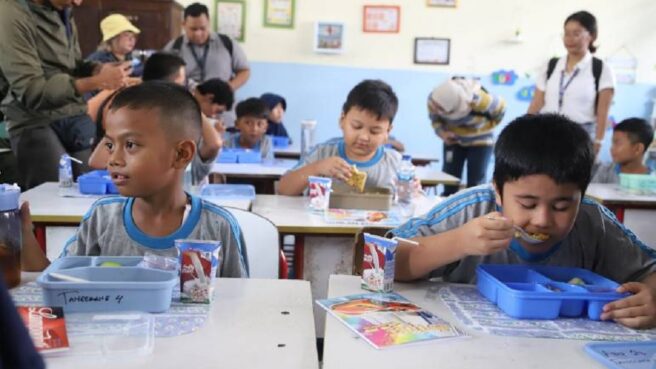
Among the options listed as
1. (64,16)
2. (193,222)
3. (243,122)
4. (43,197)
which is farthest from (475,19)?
(193,222)

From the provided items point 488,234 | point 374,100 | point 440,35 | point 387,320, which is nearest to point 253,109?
point 374,100

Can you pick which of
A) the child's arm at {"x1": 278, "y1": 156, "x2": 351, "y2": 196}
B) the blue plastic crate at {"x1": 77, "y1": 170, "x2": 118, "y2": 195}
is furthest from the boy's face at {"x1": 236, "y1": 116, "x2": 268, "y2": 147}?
the blue plastic crate at {"x1": 77, "y1": 170, "x2": 118, "y2": 195}

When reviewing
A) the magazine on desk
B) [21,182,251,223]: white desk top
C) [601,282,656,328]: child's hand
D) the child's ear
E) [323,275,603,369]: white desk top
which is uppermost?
the child's ear

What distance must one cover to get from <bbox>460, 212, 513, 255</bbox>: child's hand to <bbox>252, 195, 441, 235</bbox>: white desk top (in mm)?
965

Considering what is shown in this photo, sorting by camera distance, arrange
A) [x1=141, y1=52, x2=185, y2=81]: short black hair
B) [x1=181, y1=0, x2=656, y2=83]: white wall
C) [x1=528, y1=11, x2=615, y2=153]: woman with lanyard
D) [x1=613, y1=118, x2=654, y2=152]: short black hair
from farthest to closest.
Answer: [x1=181, y1=0, x2=656, y2=83]: white wall, [x1=528, y1=11, x2=615, y2=153]: woman with lanyard, [x1=613, y1=118, x2=654, y2=152]: short black hair, [x1=141, y1=52, x2=185, y2=81]: short black hair

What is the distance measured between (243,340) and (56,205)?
1.60 metres

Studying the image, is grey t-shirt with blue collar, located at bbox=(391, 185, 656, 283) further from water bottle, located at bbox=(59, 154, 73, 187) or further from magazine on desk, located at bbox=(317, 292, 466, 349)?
water bottle, located at bbox=(59, 154, 73, 187)

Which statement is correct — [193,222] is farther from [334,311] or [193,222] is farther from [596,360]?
[596,360]

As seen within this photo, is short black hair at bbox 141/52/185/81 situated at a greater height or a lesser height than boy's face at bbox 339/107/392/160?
greater

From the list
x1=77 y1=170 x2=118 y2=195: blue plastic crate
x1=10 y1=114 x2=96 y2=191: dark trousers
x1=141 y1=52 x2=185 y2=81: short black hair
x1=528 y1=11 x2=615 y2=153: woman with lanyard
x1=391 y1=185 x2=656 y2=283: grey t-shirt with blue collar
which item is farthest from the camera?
x1=528 y1=11 x2=615 y2=153: woman with lanyard

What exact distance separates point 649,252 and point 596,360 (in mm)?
623

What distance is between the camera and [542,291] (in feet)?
4.23

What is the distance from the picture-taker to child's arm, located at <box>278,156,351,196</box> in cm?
271

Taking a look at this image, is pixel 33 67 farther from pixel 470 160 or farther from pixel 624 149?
pixel 624 149
